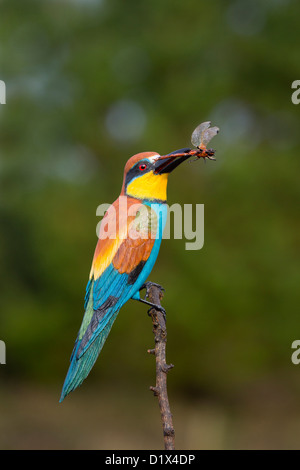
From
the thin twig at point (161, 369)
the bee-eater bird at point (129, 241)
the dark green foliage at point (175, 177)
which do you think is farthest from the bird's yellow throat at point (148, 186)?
the dark green foliage at point (175, 177)

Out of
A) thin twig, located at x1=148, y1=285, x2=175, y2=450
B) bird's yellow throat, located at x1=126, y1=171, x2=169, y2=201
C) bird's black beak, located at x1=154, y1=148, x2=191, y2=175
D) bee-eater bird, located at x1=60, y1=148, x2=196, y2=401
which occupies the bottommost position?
thin twig, located at x1=148, y1=285, x2=175, y2=450

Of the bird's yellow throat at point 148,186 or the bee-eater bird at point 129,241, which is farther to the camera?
the bird's yellow throat at point 148,186

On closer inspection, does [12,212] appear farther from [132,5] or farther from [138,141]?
[132,5]

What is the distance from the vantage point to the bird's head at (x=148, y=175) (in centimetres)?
267

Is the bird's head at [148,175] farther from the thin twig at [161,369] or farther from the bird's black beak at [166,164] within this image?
the thin twig at [161,369]

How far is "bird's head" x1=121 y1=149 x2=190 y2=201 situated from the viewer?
2670mm

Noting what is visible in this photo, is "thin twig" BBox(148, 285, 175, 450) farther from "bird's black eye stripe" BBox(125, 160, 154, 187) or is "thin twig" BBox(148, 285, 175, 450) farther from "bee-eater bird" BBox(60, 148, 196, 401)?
"bird's black eye stripe" BBox(125, 160, 154, 187)

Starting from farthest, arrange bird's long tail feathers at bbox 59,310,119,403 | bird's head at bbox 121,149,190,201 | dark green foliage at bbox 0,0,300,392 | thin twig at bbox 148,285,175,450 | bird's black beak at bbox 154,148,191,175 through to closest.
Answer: dark green foliage at bbox 0,0,300,392 < bird's head at bbox 121,149,190,201 < bird's black beak at bbox 154,148,191,175 < bird's long tail feathers at bbox 59,310,119,403 < thin twig at bbox 148,285,175,450

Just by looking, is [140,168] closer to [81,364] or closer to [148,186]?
[148,186]

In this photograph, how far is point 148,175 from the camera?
→ 269 centimetres

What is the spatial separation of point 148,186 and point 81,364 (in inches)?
34.3

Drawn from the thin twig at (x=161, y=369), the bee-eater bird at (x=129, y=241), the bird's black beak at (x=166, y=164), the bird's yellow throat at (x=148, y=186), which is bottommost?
the thin twig at (x=161, y=369)

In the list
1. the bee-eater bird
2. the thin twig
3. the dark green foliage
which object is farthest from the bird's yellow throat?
the dark green foliage

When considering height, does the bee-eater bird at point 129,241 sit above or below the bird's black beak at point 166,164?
below
